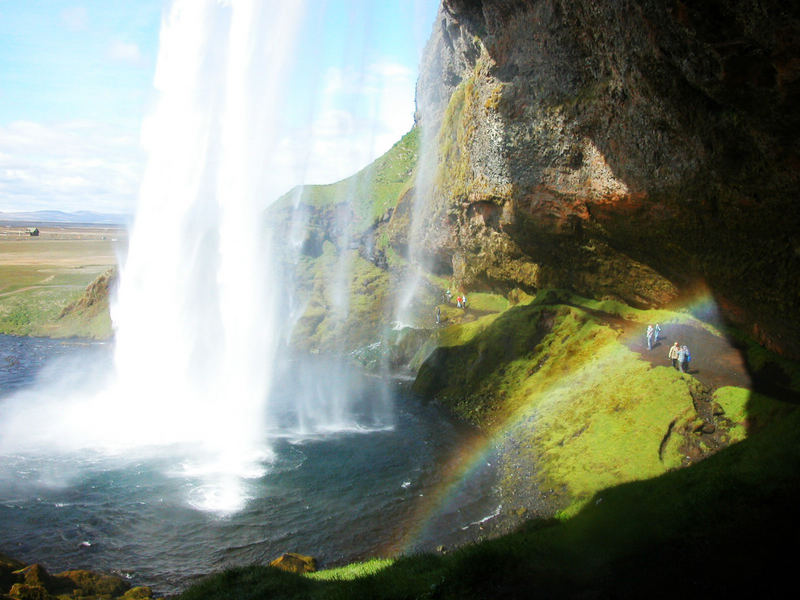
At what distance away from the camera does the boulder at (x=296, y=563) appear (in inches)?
603

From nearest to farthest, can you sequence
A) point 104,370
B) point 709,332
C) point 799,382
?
point 799,382 → point 709,332 → point 104,370

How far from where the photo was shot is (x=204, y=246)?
32.2 meters

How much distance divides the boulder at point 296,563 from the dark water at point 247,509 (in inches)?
24.1

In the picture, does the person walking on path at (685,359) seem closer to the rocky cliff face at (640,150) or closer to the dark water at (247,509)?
the rocky cliff face at (640,150)

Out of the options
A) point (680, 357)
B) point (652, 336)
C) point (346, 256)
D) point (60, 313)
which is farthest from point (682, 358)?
point (60, 313)

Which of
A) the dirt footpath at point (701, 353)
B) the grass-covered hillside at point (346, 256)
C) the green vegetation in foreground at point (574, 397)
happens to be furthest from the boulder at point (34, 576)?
the grass-covered hillside at point (346, 256)

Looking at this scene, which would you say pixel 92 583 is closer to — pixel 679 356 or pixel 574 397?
pixel 574 397

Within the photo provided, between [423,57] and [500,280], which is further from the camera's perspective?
[423,57]

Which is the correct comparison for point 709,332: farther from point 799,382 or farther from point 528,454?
point 528,454

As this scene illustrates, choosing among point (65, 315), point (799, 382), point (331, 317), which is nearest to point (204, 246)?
point (331, 317)

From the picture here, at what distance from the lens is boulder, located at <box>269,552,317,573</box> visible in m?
15.3

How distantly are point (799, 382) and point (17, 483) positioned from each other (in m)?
29.0

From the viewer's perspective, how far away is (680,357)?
76.7ft

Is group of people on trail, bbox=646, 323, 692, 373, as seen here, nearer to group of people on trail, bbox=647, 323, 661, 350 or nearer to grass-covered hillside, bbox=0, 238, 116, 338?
group of people on trail, bbox=647, 323, 661, 350
